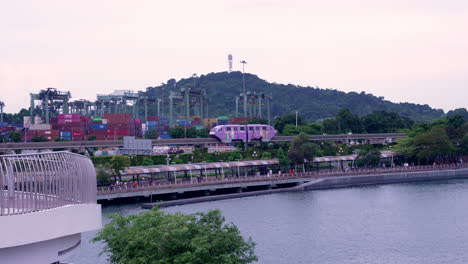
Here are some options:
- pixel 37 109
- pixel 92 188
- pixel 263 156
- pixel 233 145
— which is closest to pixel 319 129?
pixel 233 145

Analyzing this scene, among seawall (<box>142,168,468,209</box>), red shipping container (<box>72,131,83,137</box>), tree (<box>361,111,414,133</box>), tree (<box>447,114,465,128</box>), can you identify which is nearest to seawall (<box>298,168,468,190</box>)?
seawall (<box>142,168,468,209</box>)

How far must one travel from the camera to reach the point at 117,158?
162 feet

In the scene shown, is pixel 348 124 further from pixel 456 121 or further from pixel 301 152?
pixel 301 152

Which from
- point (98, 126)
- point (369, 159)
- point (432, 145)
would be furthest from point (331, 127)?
point (98, 126)

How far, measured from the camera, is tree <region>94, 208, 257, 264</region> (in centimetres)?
1508

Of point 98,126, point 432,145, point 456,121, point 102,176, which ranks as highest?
point 98,126

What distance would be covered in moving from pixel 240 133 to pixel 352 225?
42.9m

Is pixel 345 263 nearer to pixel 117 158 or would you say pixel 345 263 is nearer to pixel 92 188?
pixel 92 188

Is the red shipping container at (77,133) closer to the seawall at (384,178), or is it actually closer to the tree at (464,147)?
the seawall at (384,178)

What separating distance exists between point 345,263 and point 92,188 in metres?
17.9

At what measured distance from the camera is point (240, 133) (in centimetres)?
7650

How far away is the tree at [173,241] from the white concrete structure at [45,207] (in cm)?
607

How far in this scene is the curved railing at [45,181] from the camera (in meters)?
8.02

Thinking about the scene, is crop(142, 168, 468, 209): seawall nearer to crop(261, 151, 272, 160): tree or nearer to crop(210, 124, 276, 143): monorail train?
crop(261, 151, 272, 160): tree
